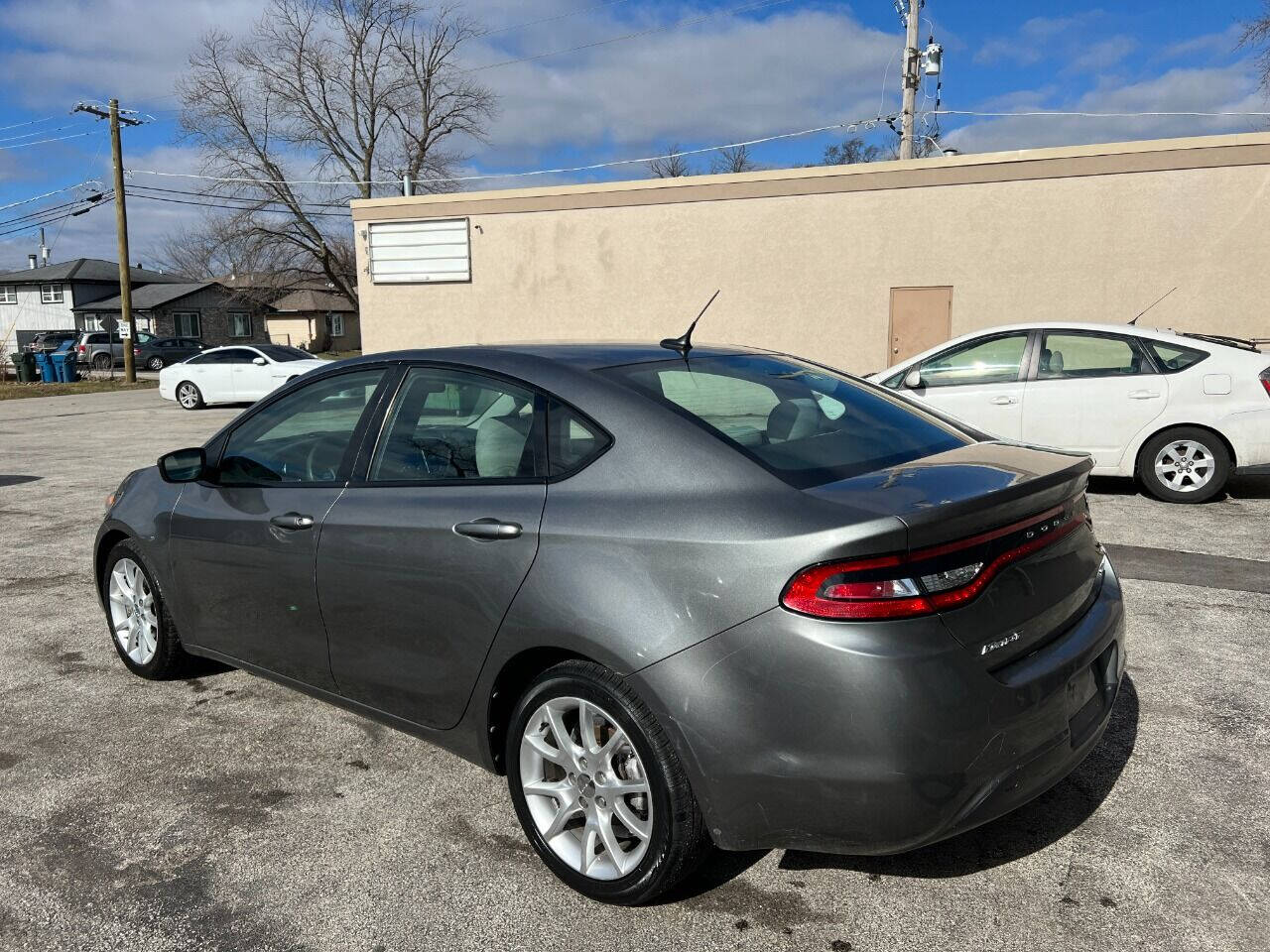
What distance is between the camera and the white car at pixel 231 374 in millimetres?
20828

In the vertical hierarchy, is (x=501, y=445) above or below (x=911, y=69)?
below

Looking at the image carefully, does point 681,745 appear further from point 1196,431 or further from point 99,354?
point 99,354

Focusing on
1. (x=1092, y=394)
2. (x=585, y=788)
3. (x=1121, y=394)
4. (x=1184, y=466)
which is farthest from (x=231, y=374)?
(x=585, y=788)

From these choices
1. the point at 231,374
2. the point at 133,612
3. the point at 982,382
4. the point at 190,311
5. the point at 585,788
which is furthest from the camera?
the point at 190,311

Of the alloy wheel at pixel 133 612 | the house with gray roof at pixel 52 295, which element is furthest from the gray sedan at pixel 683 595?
the house with gray roof at pixel 52 295

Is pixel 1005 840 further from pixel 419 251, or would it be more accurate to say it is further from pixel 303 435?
pixel 419 251

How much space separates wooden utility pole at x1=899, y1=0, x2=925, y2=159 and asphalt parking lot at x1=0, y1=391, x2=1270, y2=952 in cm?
1850

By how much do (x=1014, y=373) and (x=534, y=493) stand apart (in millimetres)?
6864

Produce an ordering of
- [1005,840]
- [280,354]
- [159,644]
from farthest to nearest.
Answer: [280,354] < [159,644] < [1005,840]

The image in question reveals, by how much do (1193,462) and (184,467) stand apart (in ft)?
25.3

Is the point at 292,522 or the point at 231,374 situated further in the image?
the point at 231,374

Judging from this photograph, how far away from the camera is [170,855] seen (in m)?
3.09

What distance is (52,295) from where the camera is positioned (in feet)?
217

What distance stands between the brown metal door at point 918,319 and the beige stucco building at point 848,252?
3 centimetres
